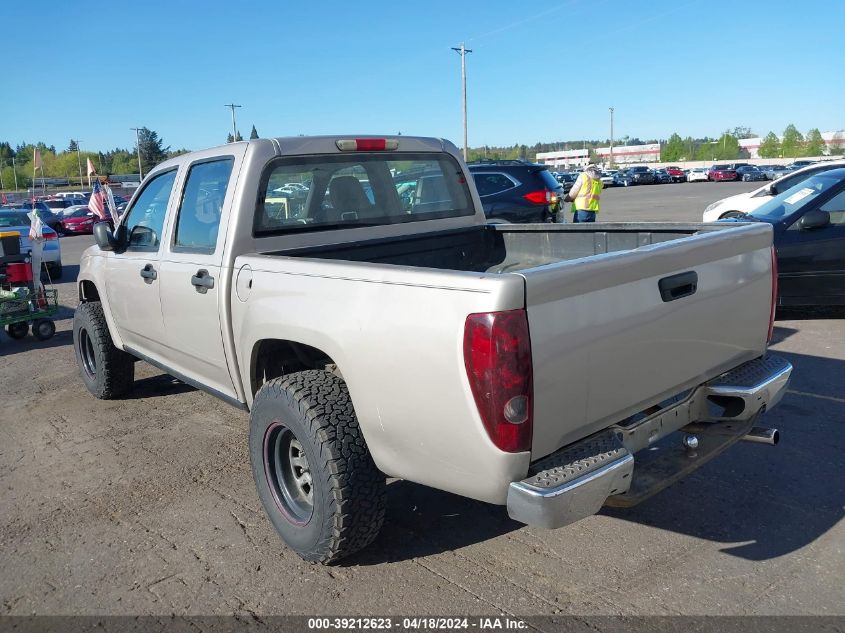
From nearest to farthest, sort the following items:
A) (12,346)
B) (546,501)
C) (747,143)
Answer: (546,501)
(12,346)
(747,143)

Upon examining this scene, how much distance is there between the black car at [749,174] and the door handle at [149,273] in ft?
205

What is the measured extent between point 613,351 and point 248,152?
7.71 feet

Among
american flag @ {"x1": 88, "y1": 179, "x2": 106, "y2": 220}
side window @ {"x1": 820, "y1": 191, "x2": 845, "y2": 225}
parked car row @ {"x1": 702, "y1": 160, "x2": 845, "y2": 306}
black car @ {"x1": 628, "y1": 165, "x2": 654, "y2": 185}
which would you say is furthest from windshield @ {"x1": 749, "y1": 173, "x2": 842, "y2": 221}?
black car @ {"x1": 628, "y1": 165, "x2": 654, "y2": 185}

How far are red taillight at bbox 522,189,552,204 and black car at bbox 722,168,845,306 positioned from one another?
16.3 ft

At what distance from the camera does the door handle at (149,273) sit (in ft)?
14.9

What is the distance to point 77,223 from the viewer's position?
33.0 meters

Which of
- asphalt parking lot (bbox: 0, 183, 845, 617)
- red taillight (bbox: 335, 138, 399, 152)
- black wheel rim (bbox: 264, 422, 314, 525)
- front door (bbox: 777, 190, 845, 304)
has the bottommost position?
asphalt parking lot (bbox: 0, 183, 845, 617)

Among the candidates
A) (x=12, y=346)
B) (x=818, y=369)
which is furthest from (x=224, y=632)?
(x=12, y=346)

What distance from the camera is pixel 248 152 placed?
396 cm

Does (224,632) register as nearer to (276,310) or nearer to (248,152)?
(276,310)

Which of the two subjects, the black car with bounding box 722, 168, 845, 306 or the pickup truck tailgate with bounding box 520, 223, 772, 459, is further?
the black car with bounding box 722, 168, 845, 306

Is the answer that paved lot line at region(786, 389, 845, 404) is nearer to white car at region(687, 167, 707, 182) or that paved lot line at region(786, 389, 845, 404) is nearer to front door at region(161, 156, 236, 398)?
front door at region(161, 156, 236, 398)

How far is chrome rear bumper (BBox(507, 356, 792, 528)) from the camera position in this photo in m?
2.47

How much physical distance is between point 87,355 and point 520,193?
8.01 meters
